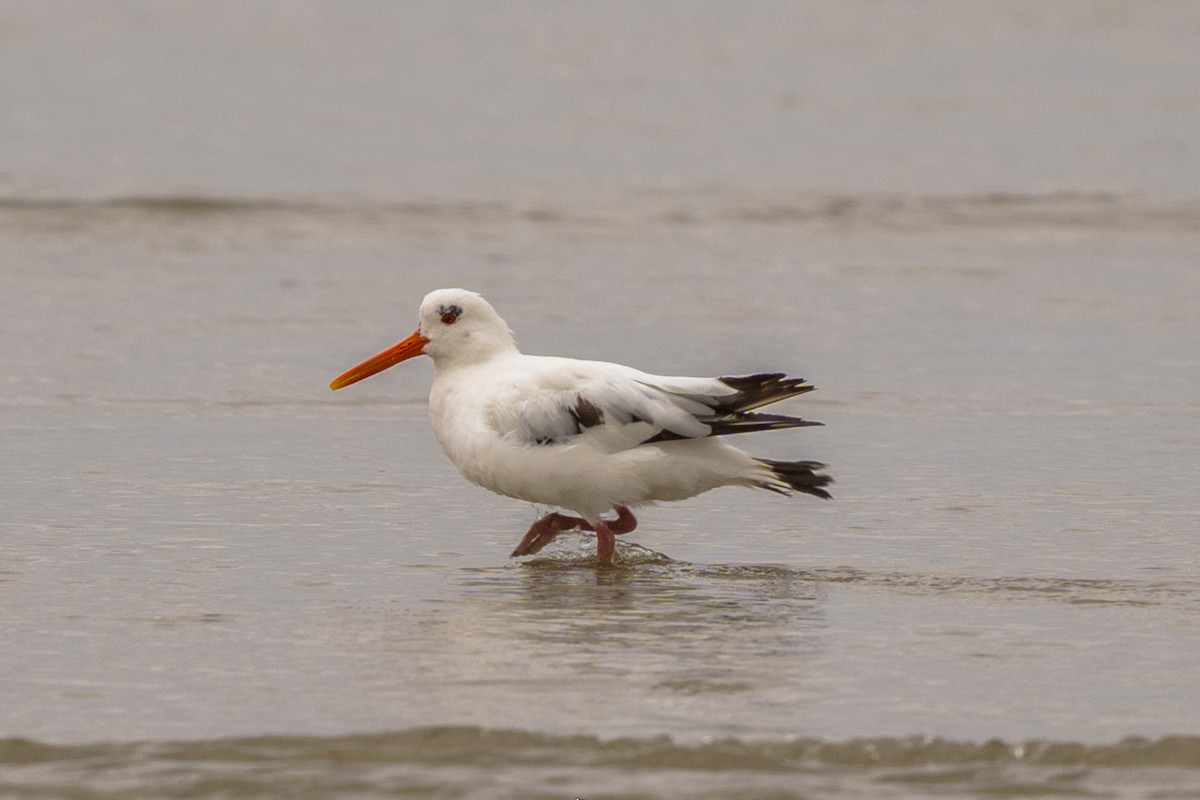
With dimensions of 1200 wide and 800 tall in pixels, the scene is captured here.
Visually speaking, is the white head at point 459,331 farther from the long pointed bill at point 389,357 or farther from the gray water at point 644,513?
the gray water at point 644,513

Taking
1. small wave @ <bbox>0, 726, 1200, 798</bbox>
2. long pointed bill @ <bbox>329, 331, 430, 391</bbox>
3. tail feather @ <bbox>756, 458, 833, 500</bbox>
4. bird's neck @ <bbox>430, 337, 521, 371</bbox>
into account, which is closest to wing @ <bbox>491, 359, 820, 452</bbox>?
tail feather @ <bbox>756, 458, 833, 500</bbox>

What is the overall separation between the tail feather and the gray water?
0.30 meters

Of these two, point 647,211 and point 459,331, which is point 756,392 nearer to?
point 459,331

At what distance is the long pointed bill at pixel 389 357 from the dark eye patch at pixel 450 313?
0.44ft

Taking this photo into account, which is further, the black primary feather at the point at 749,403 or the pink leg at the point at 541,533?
the pink leg at the point at 541,533

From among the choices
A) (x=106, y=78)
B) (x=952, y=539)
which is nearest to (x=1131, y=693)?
(x=952, y=539)

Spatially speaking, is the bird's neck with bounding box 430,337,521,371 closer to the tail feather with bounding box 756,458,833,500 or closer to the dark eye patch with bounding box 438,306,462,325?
the dark eye patch with bounding box 438,306,462,325

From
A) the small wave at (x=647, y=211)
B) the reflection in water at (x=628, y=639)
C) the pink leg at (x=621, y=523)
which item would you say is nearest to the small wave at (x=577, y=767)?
the reflection in water at (x=628, y=639)

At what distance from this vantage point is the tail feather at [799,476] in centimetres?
775

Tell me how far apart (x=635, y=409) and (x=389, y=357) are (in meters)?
1.59

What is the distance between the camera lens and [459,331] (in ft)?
27.4

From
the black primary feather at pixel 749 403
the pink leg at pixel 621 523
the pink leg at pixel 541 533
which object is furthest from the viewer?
the pink leg at pixel 621 523

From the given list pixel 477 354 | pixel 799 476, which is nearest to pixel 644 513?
pixel 477 354

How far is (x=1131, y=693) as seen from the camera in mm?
5848
